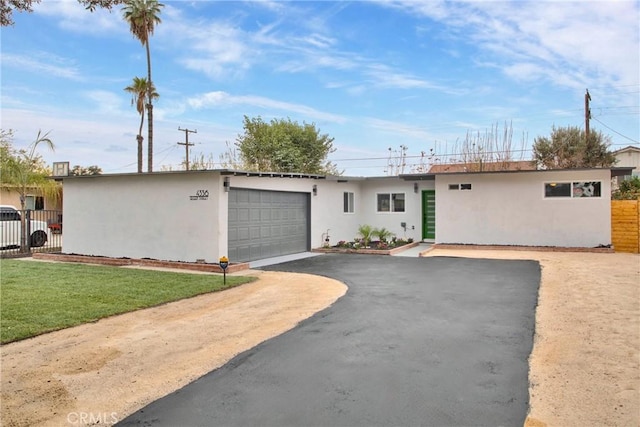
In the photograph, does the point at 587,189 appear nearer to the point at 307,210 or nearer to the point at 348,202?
the point at 348,202

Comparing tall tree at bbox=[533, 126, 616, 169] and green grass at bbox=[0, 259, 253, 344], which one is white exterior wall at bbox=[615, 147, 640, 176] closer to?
Answer: tall tree at bbox=[533, 126, 616, 169]

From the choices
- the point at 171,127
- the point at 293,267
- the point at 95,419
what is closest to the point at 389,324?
the point at 95,419

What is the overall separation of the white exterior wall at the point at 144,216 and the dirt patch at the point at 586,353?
814cm

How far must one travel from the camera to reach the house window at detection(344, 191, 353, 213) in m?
17.8

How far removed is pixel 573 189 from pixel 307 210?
29.2 ft

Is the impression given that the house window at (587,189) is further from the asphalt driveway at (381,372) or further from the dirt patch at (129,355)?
the dirt patch at (129,355)

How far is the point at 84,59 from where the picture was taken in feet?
47.1

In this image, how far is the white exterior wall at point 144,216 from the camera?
1183 cm

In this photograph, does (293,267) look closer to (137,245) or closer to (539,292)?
(137,245)

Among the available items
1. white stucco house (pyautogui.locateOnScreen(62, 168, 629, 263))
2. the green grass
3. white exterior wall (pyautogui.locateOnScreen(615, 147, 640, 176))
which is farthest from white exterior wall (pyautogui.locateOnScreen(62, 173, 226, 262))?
white exterior wall (pyautogui.locateOnScreen(615, 147, 640, 176))

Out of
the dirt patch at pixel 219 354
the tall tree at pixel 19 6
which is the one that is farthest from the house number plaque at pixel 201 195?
the tall tree at pixel 19 6

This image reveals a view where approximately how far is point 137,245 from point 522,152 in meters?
18.6

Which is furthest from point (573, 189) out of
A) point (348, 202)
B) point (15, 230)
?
point (15, 230)

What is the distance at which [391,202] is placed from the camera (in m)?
18.3
